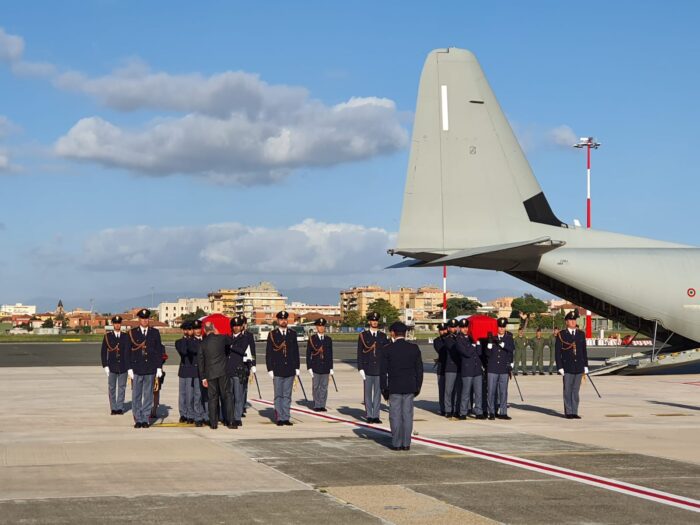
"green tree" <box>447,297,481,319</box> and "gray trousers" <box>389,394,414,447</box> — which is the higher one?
"green tree" <box>447,297,481,319</box>

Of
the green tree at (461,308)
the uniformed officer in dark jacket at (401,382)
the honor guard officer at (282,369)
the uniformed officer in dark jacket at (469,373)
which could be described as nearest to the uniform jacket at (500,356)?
the uniformed officer in dark jacket at (469,373)

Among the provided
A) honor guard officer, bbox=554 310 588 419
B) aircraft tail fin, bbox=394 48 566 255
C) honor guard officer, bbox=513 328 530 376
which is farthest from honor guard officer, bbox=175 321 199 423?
honor guard officer, bbox=513 328 530 376

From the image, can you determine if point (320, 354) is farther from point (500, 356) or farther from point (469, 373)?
point (500, 356)

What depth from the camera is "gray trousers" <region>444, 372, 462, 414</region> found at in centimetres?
1742

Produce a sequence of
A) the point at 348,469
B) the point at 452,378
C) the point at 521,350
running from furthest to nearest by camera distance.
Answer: the point at 521,350 < the point at 452,378 < the point at 348,469

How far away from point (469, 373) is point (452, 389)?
522 mm

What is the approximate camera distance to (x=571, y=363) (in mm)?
17328

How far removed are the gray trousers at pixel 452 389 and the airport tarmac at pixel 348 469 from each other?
1.44 feet

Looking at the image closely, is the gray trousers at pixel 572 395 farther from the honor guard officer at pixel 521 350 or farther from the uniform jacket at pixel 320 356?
the honor guard officer at pixel 521 350

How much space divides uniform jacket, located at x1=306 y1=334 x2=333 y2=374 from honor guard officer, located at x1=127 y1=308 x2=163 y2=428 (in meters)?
3.07

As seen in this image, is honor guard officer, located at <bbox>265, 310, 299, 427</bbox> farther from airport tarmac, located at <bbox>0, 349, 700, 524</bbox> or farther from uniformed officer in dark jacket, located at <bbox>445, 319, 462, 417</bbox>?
uniformed officer in dark jacket, located at <bbox>445, 319, 462, 417</bbox>

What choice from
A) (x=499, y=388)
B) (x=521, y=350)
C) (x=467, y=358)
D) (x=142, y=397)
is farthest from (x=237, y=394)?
→ (x=521, y=350)

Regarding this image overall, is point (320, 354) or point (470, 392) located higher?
point (320, 354)

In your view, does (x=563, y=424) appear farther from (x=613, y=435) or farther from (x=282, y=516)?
(x=282, y=516)
